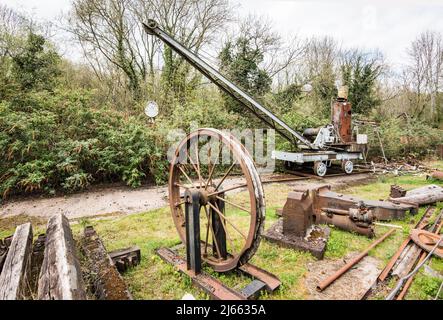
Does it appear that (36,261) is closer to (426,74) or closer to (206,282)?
(206,282)

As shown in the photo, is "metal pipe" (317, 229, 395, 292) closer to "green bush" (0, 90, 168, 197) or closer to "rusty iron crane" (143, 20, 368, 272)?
"rusty iron crane" (143, 20, 368, 272)

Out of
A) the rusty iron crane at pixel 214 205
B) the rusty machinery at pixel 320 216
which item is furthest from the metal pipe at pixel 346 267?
the rusty iron crane at pixel 214 205

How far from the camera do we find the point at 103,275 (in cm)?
230

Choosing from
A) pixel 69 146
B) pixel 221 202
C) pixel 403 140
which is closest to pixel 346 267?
pixel 221 202

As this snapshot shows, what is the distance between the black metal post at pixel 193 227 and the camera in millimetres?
2578

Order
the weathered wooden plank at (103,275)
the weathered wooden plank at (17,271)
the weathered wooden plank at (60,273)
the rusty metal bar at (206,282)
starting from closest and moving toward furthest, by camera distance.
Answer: the weathered wooden plank at (60,273), the weathered wooden plank at (17,271), the weathered wooden plank at (103,275), the rusty metal bar at (206,282)

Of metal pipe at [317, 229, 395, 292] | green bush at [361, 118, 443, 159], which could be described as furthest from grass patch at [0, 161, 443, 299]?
green bush at [361, 118, 443, 159]

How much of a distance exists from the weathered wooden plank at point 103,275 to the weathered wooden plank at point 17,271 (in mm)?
527

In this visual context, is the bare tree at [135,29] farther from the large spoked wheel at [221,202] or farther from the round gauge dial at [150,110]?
the large spoked wheel at [221,202]

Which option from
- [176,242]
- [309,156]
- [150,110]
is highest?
[150,110]

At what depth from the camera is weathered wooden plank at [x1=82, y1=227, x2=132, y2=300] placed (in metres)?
2.06

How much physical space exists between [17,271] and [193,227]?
5.40 feet

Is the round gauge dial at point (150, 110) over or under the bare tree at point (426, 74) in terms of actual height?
under

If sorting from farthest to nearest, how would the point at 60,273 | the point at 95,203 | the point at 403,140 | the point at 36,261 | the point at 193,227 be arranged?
the point at 403,140 → the point at 95,203 → the point at 36,261 → the point at 193,227 → the point at 60,273
